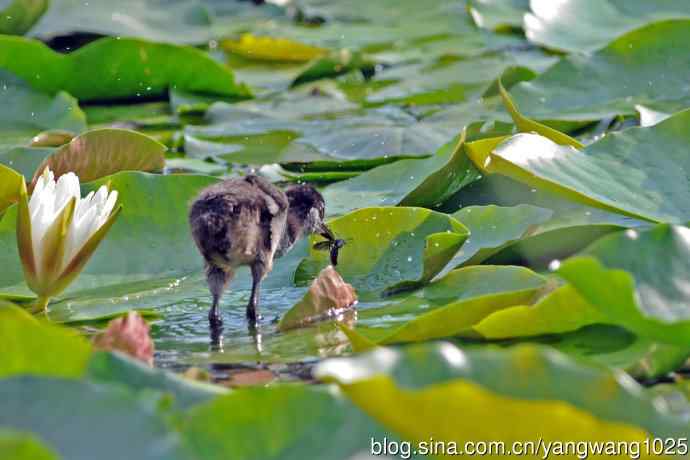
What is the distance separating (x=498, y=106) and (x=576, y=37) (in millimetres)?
564

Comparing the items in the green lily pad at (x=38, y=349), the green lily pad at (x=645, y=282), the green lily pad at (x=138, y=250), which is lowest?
the green lily pad at (x=138, y=250)

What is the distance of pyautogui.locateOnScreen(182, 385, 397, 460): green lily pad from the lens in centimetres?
185

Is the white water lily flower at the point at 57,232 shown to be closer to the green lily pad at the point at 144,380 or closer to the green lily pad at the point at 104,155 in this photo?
the green lily pad at the point at 104,155

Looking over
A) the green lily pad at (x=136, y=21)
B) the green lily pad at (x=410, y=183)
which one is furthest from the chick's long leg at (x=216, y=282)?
the green lily pad at (x=136, y=21)

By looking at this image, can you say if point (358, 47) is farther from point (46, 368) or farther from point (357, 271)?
point (46, 368)

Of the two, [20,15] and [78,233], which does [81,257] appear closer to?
[78,233]

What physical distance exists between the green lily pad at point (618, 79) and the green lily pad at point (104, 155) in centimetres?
152

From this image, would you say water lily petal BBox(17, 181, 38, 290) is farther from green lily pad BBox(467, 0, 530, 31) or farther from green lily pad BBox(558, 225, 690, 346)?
green lily pad BBox(467, 0, 530, 31)

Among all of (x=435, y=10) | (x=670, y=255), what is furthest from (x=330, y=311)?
(x=435, y=10)

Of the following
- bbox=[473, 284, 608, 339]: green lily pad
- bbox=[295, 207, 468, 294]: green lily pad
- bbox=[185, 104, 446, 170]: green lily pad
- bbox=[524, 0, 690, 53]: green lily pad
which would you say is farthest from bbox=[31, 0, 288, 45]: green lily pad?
bbox=[473, 284, 608, 339]: green lily pad

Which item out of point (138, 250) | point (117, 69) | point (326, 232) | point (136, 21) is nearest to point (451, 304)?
point (326, 232)

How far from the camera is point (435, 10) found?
25.3ft

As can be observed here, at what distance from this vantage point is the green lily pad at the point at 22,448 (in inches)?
64.8

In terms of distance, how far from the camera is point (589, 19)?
19.0ft
